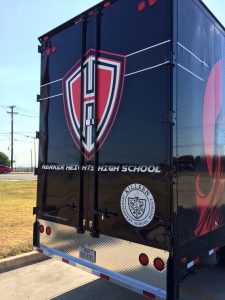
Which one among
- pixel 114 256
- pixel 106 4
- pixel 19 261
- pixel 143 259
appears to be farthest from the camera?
pixel 19 261

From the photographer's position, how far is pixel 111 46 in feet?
12.9

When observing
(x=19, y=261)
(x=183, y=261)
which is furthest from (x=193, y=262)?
(x=19, y=261)

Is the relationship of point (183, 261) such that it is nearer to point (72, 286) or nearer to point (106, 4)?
point (72, 286)

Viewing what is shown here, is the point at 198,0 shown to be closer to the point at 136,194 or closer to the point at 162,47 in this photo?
the point at 162,47

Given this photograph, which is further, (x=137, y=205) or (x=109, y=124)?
(x=109, y=124)

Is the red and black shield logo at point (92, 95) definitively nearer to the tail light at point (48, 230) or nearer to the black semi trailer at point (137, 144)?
the black semi trailer at point (137, 144)

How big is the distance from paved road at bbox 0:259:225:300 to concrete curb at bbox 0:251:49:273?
0.36ft

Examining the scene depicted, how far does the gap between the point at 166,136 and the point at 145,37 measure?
42.4 inches

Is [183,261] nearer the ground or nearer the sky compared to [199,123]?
nearer the ground

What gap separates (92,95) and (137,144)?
0.93 meters

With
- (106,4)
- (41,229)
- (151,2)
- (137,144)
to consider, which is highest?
(106,4)

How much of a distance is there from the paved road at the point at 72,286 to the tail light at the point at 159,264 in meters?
1.25

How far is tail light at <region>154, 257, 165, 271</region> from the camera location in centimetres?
332

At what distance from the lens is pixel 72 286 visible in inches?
189
